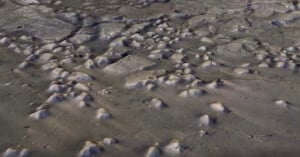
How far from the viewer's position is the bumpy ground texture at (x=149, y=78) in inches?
63.7

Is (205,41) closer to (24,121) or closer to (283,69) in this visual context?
(283,69)

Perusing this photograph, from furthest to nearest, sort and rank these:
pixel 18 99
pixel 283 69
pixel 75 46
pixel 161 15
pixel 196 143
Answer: pixel 161 15 → pixel 75 46 → pixel 283 69 → pixel 18 99 → pixel 196 143

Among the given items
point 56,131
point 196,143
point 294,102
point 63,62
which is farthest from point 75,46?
point 294,102

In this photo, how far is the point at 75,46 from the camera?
2.19 m

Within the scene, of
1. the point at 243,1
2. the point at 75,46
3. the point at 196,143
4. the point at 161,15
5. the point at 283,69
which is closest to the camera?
the point at 196,143

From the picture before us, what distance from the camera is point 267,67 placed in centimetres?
203

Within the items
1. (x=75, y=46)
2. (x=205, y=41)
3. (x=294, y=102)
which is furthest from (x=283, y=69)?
(x=75, y=46)

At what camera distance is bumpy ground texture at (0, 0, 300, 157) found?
5.31 feet

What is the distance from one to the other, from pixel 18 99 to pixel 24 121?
151 mm

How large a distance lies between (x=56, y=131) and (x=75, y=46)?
2.11ft

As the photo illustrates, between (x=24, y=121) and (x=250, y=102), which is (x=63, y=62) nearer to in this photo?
(x=24, y=121)

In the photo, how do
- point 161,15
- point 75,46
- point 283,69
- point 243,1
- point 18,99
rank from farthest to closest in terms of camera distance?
point 243,1, point 161,15, point 75,46, point 283,69, point 18,99

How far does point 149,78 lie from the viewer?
6.36 ft

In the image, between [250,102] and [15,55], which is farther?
[15,55]
